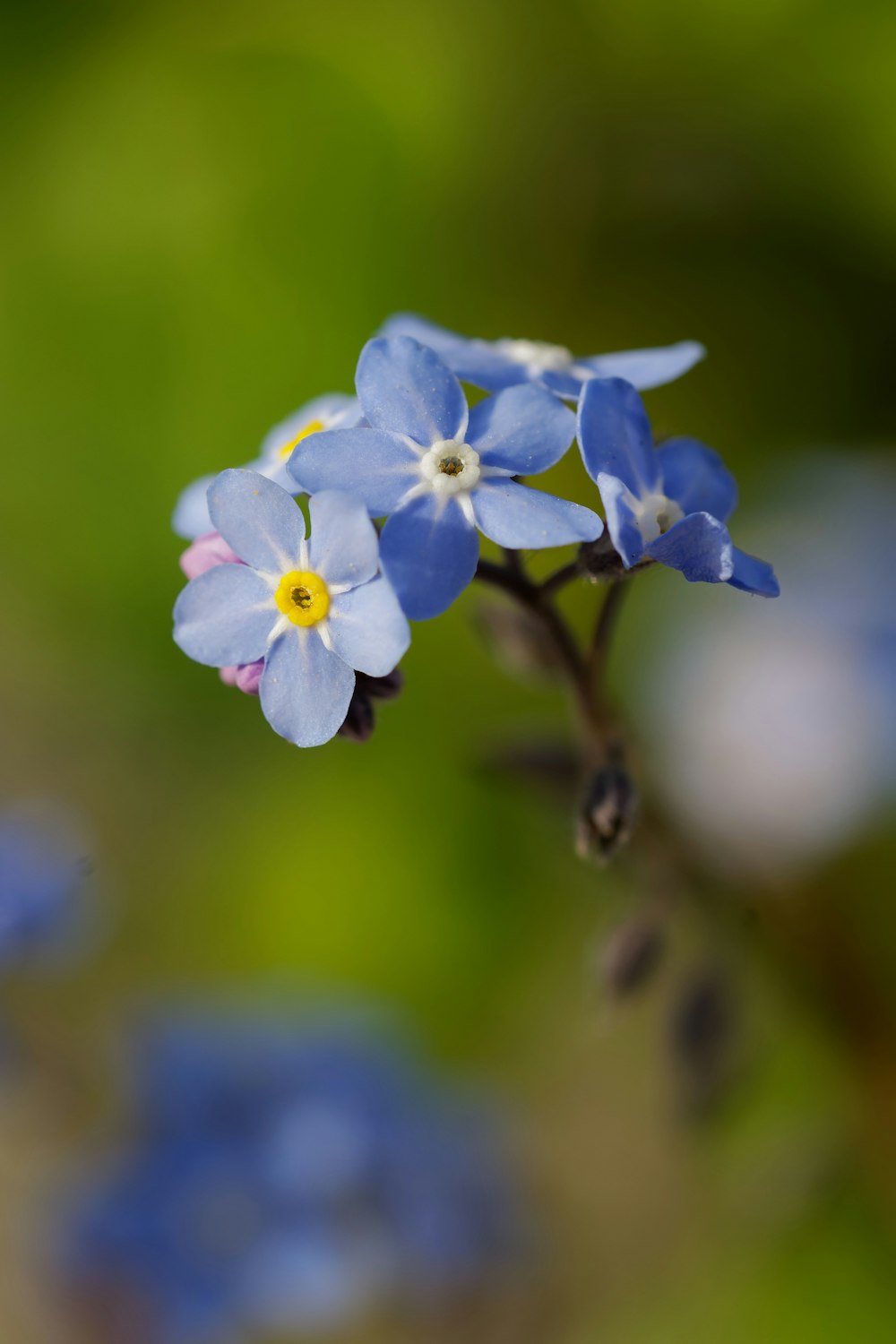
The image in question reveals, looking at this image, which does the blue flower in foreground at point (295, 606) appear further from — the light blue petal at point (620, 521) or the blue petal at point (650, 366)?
the blue petal at point (650, 366)

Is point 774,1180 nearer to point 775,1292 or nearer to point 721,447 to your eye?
point 775,1292

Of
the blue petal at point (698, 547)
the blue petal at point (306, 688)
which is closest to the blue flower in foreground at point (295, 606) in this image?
the blue petal at point (306, 688)

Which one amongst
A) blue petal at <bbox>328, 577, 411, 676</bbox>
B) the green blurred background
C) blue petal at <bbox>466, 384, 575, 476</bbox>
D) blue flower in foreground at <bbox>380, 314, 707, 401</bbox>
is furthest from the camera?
the green blurred background

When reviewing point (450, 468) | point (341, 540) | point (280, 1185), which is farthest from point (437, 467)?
point (280, 1185)

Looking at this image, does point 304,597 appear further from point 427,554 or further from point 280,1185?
point 280,1185

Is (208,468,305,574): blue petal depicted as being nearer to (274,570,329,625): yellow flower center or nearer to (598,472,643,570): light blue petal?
(274,570,329,625): yellow flower center

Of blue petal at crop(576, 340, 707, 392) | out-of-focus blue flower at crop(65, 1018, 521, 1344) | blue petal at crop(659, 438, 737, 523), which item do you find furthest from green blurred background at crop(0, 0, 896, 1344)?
blue petal at crop(659, 438, 737, 523)

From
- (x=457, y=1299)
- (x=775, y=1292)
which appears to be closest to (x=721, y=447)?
(x=775, y=1292)
